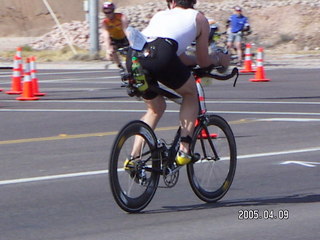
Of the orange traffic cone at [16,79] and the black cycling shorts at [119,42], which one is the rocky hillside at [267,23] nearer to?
the orange traffic cone at [16,79]

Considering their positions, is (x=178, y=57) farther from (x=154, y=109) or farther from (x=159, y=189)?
(x=159, y=189)

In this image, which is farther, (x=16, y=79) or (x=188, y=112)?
(x=16, y=79)

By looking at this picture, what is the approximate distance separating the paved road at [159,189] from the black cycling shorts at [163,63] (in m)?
1.16

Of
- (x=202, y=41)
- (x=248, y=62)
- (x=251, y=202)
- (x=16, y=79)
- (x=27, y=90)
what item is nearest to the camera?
(x=202, y=41)

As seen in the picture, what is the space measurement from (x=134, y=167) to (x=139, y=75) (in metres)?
0.79

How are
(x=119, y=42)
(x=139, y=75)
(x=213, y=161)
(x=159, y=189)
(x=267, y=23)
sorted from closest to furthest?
(x=139, y=75) < (x=213, y=161) < (x=159, y=189) < (x=119, y=42) < (x=267, y=23)

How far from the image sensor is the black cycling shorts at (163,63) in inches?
287

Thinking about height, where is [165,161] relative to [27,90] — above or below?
above

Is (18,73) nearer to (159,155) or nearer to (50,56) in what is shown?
(159,155)

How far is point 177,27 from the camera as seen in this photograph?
7383 millimetres

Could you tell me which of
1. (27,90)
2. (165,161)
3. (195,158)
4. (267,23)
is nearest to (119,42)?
(27,90)

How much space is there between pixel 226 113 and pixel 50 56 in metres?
21.2

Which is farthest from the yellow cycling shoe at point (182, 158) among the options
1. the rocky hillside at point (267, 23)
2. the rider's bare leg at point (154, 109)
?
the rocky hillside at point (267, 23)

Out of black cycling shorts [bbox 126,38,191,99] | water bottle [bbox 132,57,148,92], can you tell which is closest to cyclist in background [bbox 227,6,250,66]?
black cycling shorts [bbox 126,38,191,99]
